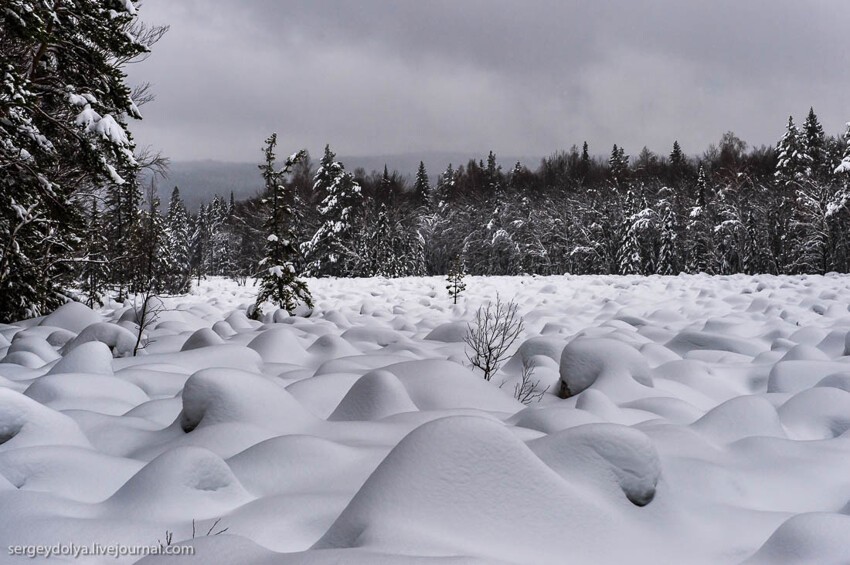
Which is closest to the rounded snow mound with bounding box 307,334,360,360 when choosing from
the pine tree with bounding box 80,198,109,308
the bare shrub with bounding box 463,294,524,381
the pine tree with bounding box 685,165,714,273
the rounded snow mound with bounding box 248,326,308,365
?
the rounded snow mound with bounding box 248,326,308,365

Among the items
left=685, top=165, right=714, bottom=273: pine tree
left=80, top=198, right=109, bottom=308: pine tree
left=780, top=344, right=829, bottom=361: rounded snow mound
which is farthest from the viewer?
left=685, top=165, right=714, bottom=273: pine tree

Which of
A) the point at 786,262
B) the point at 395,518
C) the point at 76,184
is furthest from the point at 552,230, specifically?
the point at 395,518

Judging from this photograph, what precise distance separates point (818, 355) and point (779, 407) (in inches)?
84.2

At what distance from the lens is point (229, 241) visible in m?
59.2

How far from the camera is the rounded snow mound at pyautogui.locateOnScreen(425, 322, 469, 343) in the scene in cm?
729

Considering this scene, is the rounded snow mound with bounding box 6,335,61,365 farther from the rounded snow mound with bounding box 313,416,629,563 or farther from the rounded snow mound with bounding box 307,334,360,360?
the rounded snow mound with bounding box 313,416,629,563

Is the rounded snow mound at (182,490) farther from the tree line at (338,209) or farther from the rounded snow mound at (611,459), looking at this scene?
the tree line at (338,209)

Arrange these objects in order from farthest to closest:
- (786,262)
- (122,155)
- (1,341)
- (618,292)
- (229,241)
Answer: (229,241)
(786,262)
(618,292)
(122,155)
(1,341)

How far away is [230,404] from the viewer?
3.00m

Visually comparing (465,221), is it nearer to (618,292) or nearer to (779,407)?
(618,292)

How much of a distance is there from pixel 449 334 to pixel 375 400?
4138mm

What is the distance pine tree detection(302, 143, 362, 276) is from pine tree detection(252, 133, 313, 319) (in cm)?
2050

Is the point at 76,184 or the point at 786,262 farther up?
the point at 76,184

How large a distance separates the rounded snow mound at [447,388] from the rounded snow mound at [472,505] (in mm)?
1671
